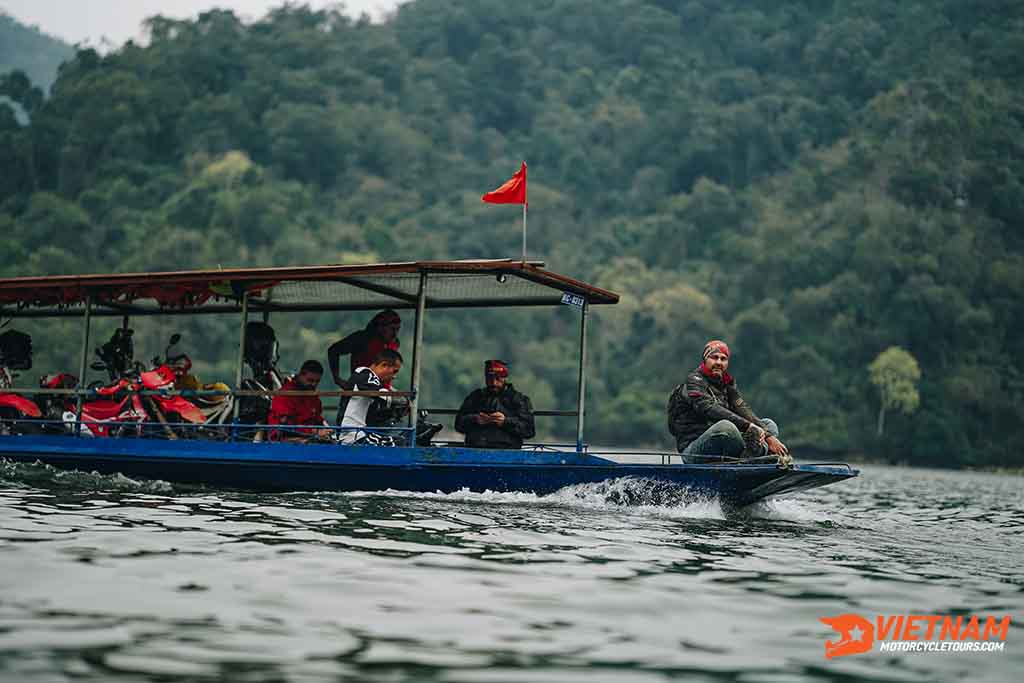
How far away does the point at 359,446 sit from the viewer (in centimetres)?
1148

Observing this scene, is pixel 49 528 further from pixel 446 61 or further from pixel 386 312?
pixel 446 61

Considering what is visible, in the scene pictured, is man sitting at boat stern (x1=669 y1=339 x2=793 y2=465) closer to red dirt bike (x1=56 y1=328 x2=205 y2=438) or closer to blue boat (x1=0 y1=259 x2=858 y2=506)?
blue boat (x1=0 y1=259 x2=858 y2=506)

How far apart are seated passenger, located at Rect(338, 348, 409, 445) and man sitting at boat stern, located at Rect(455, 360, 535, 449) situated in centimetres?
71

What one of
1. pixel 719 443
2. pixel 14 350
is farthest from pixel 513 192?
→ pixel 14 350

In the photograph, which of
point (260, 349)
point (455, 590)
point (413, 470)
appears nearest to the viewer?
point (455, 590)

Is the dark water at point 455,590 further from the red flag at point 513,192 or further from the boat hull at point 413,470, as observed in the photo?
the red flag at point 513,192

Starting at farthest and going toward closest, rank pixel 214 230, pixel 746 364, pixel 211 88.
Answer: pixel 211 88 → pixel 214 230 → pixel 746 364

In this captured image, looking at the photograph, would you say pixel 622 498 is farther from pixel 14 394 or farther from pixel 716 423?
pixel 14 394

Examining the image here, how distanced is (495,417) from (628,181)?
75.6 m

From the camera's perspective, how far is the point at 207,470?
12.1m

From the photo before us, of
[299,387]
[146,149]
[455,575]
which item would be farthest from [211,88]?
[455,575]

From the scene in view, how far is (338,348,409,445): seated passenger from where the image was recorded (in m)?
11.8

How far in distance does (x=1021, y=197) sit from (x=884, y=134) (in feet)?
39.9

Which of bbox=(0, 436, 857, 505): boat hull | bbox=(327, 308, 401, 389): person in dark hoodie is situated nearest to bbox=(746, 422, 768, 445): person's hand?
bbox=(0, 436, 857, 505): boat hull
